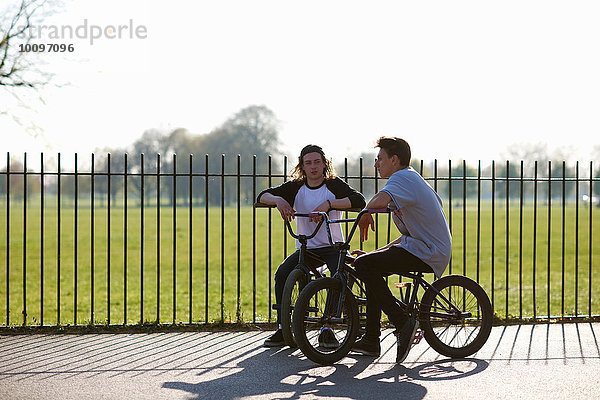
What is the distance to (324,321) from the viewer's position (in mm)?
6848

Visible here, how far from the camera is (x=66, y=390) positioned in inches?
237

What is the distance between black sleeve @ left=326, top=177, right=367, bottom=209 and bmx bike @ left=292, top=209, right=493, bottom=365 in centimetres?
53

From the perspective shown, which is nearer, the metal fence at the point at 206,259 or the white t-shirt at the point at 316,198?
the white t-shirt at the point at 316,198

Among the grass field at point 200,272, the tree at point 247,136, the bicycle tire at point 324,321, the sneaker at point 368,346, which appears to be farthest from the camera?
the tree at point 247,136

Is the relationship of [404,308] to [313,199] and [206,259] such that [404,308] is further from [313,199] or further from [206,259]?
[206,259]

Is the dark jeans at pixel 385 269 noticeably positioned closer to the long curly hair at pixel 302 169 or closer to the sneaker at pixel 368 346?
the sneaker at pixel 368 346

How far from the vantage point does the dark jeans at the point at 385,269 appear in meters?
6.87

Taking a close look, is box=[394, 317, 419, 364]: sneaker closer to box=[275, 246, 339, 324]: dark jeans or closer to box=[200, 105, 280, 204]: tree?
box=[275, 246, 339, 324]: dark jeans

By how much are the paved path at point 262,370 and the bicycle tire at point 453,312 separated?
0.47ft

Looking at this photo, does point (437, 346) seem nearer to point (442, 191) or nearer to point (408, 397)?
point (408, 397)

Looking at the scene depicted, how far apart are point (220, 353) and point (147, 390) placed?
1.53 meters

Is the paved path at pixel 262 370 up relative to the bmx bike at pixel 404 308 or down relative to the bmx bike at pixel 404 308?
down

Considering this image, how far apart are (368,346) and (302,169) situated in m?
1.62

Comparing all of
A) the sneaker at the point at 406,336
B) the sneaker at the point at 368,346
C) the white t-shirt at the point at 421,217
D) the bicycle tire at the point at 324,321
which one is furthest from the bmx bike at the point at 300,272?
the sneaker at the point at 406,336
